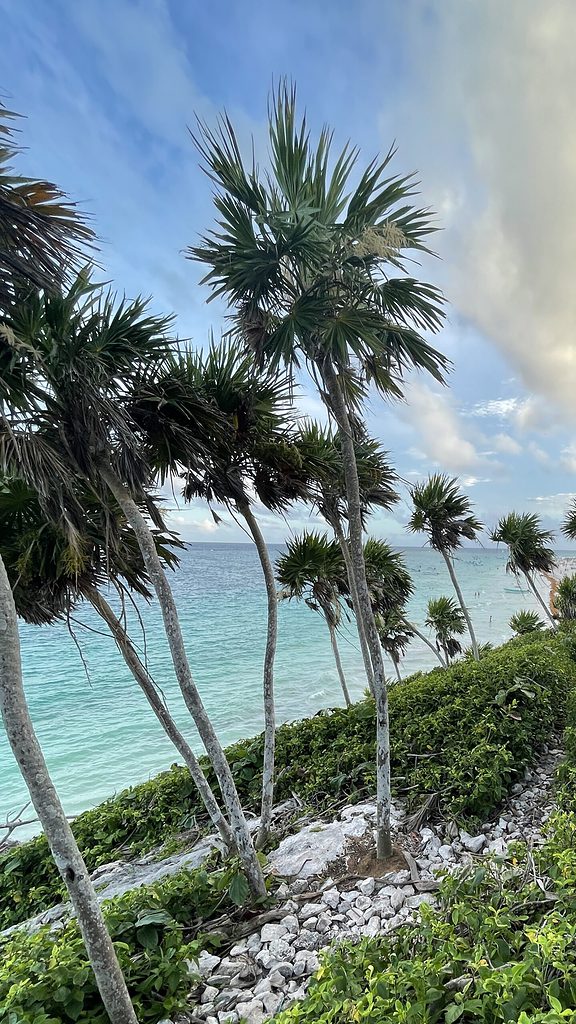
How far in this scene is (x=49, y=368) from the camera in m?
3.22

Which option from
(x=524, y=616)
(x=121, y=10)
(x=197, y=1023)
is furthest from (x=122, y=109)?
(x=524, y=616)

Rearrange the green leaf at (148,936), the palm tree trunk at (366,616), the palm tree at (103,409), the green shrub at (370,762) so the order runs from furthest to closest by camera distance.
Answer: the green shrub at (370,762) < the palm tree trunk at (366,616) < the palm tree at (103,409) < the green leaf at (148,936)

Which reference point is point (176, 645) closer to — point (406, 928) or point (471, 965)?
point (406, 928)

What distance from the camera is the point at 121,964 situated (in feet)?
8.44

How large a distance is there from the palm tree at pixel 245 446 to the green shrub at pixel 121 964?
1.65m

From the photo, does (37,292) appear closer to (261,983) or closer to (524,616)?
(261,983)

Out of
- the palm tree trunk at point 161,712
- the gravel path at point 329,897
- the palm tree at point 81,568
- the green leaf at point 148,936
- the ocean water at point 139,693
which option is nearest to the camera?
the gravel path at point 329,897

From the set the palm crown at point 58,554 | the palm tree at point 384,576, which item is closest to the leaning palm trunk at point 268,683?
the palm crown at point 58,554

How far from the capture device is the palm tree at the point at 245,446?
14.0 feet

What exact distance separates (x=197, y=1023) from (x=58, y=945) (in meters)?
0.91

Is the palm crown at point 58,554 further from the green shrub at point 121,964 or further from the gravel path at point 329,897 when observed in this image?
→ the gravel path at point 329,897

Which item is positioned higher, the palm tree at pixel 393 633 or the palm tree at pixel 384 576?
the palm tree at pixel 384 576

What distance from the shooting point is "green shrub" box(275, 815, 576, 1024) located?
153 cm

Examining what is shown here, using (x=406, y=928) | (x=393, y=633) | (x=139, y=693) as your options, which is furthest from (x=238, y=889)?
(x=139, y=693)
